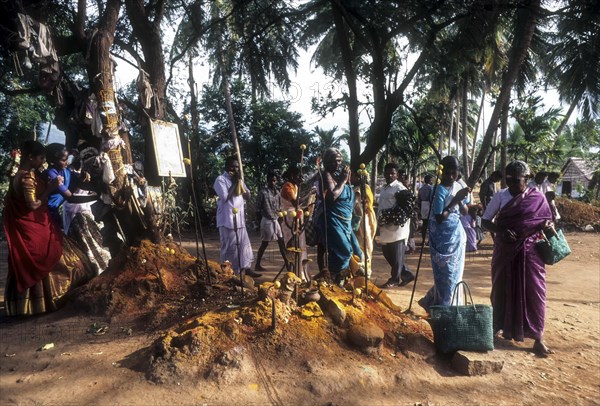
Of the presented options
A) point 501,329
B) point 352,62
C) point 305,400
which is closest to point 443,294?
point 501,329

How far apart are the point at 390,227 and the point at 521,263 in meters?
2.52

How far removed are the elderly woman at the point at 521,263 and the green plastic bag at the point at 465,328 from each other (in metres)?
0.83

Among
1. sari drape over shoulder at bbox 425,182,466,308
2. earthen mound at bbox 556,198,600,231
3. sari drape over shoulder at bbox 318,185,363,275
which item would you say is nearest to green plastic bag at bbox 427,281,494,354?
sari drape over shoulder at bbox 425,182,466,308

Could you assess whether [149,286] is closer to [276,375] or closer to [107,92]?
[276,375]

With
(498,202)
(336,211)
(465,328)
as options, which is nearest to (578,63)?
(498,202)

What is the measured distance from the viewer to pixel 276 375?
3.11 m

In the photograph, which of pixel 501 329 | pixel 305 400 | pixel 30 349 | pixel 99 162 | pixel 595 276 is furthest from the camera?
pixel 595 276

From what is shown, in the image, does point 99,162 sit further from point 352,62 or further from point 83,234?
point 352,62

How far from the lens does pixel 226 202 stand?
628 centimetres

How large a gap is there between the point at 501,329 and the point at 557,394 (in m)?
1.11

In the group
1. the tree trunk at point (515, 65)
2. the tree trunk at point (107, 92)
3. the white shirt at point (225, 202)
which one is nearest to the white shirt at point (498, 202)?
the white shirt at point (225, 202)

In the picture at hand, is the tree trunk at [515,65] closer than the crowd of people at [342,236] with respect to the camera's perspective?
No

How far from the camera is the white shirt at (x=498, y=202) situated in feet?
14.6

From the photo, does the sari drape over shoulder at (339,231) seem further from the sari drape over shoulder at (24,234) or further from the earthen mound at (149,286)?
the sari drape over shoulder at (24,234)
